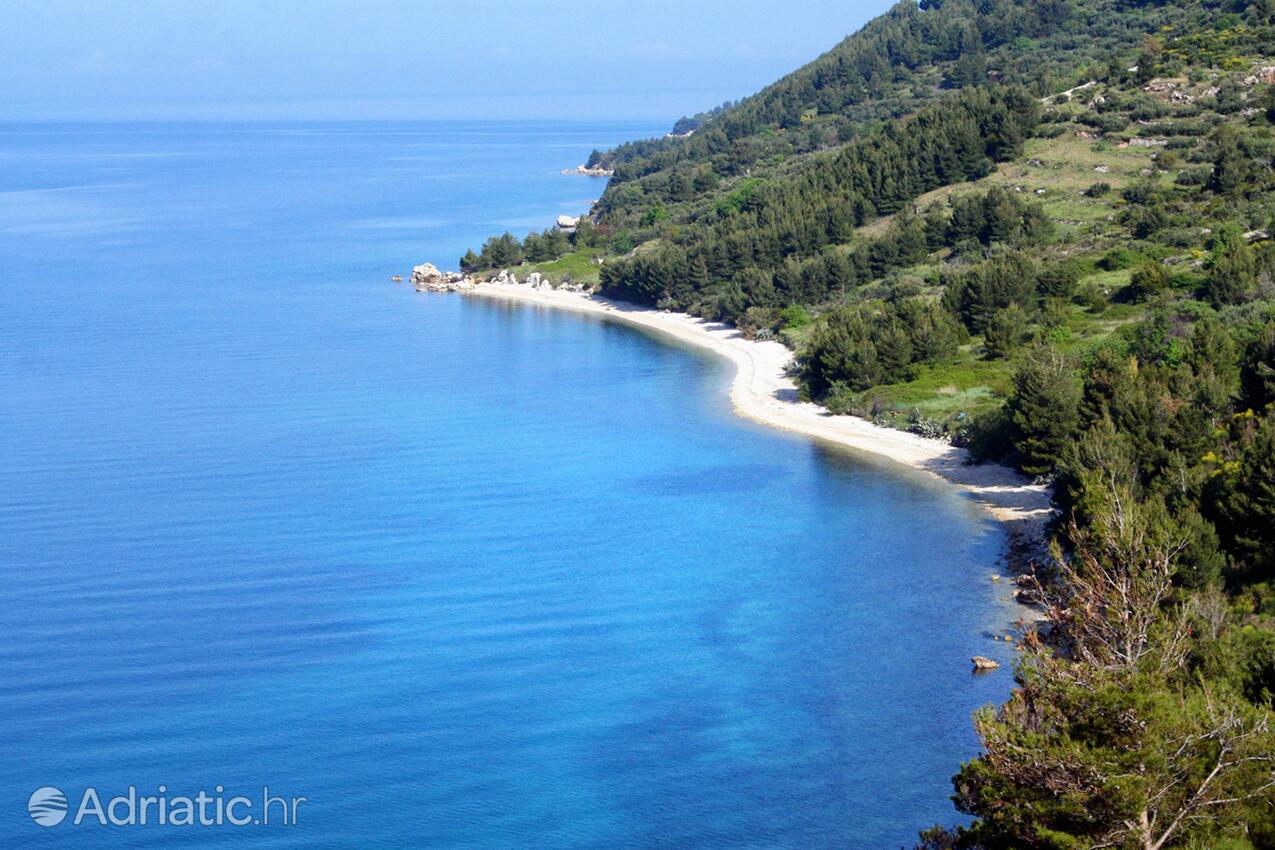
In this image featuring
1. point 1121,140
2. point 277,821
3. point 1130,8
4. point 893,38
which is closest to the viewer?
point 277,821

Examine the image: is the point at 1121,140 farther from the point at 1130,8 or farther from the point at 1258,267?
the point at 1130,8

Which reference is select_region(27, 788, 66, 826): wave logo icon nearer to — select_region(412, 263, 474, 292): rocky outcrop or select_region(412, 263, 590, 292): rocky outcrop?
select_region(412, 263, 590, 292): rocky outcrop

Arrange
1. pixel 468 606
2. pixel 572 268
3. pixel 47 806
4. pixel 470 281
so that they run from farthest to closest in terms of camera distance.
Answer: pixel 572 268
pixel 470 281
pixel 468 606
pixel 47 806

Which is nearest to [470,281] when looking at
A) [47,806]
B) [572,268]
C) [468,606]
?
[572,268]

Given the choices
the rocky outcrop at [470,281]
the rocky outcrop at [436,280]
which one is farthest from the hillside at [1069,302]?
the rocky outcrop at [436,280]

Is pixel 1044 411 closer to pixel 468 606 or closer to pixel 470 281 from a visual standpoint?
pixel 468 606

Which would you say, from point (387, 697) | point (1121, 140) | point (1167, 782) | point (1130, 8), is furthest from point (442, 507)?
point (1130, 8)
